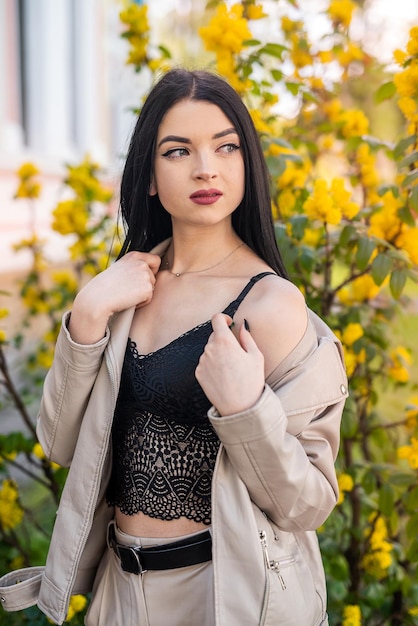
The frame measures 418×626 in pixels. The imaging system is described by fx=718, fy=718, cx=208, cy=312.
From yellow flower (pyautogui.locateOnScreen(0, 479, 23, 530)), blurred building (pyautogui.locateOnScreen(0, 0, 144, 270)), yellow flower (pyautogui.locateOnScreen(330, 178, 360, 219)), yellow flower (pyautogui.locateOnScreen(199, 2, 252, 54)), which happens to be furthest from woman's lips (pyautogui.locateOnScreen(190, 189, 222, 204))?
blurred building (pyautogui.locateOnScreen(0, 0, 144, 270))

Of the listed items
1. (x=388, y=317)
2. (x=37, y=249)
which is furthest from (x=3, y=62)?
(x=388, y=317)

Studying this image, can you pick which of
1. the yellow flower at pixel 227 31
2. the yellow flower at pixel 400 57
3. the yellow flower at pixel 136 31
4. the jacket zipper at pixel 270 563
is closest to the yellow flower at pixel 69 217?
the yellow flower at pixel 136 31

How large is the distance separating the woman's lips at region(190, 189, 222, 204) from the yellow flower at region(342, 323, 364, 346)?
33.8 inches

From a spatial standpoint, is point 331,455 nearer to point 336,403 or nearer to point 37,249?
point 336,403

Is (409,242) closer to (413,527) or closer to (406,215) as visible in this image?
(406,215)

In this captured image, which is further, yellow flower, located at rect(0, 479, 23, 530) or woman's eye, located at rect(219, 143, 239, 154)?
yellow flower, located at rect(0, 479, 23, 530)

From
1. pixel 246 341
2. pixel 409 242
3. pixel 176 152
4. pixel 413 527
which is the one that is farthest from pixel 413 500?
pixel 176 152

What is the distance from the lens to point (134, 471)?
1.46 metres

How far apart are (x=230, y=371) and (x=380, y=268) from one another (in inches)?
28.9

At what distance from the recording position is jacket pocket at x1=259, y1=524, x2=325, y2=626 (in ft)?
4.29

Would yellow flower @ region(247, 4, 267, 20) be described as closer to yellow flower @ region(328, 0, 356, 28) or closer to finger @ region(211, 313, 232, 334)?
yellow flower @ region(328, 0, 356, 28)

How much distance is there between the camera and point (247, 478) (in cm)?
128

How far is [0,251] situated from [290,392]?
16.0 ft

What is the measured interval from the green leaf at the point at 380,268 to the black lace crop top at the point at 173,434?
49 centimetres
